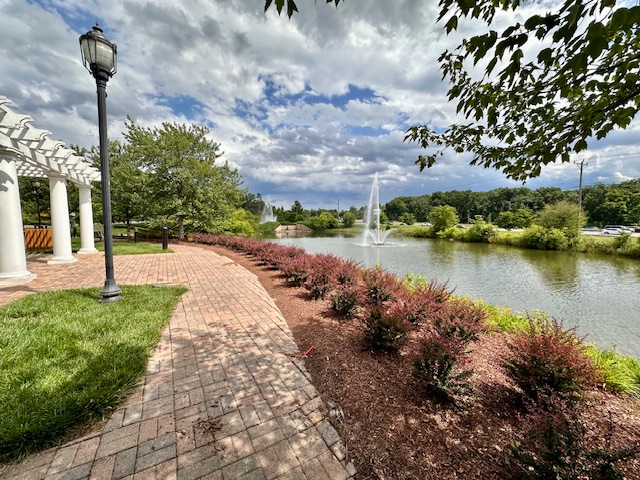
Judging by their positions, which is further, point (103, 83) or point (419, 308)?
point (103, 83)

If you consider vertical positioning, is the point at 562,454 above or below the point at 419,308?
above

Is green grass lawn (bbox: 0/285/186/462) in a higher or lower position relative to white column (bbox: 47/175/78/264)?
lower

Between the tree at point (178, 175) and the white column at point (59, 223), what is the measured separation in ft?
24.0

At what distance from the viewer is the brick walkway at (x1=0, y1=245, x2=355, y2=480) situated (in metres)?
1.66

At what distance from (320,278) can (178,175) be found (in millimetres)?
14430

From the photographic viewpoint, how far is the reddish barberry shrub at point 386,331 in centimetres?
311

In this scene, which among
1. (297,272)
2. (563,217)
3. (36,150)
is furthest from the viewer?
(563,217)

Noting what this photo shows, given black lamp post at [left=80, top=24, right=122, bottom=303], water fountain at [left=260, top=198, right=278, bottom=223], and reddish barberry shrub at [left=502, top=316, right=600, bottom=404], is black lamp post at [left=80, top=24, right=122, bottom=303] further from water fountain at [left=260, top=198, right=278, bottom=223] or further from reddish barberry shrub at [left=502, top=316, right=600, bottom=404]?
water fountain at [left=260, top=198, right=278, bottom=223]

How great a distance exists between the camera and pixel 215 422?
2.05 meters

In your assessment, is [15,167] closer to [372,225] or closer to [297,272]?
[297,272]

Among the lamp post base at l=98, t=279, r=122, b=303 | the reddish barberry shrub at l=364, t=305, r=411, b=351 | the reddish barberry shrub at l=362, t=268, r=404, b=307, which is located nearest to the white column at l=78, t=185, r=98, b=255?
the lamp post base at l=98, t=279, r=122, b=303

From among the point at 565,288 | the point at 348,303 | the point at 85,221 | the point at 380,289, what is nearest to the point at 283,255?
the point at 380,289

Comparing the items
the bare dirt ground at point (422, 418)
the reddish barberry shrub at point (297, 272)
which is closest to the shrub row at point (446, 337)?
the bare dirt ground at point (422, 418)

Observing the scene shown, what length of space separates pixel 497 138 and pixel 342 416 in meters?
3.10
